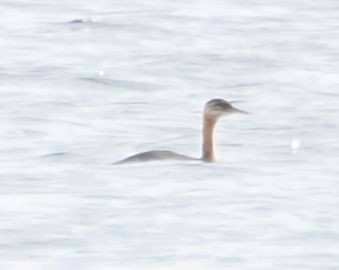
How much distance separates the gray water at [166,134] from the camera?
15945 mm

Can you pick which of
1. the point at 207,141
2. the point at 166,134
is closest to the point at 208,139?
the point at 207,141

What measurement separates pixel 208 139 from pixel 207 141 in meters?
0.04

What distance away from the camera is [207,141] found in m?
20.2

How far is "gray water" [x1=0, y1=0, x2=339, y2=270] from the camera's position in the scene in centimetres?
1595

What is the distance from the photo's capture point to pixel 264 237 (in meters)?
16.2

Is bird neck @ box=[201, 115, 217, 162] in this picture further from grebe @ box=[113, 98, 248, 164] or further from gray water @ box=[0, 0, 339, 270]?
gray water @ box=[0, 0, 339, 270]

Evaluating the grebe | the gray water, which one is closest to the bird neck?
the grebe

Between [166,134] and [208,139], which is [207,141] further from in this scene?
[166,134]

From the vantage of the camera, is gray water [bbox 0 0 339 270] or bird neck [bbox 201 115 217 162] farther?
bird neck [bbox 201 115 217 162]

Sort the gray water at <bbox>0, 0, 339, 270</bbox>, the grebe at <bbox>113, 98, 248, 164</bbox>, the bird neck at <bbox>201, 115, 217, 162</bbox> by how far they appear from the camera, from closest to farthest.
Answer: the gray water at <bbox>0, 0, 339, 270</bbox>
the grebe at <bbox>113, 98, 248, 164</bbox>
the bird neck at <bbox>201, 115, 217, 162</bbox>

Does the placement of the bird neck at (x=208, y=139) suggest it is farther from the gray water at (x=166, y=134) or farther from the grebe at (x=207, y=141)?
the gray water at (x=166, y=134)

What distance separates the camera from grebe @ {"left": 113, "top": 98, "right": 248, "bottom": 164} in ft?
64.8

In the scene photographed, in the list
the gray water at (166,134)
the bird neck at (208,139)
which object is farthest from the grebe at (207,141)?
the gray water at (166,134)

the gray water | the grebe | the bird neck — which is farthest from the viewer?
the bird neck
